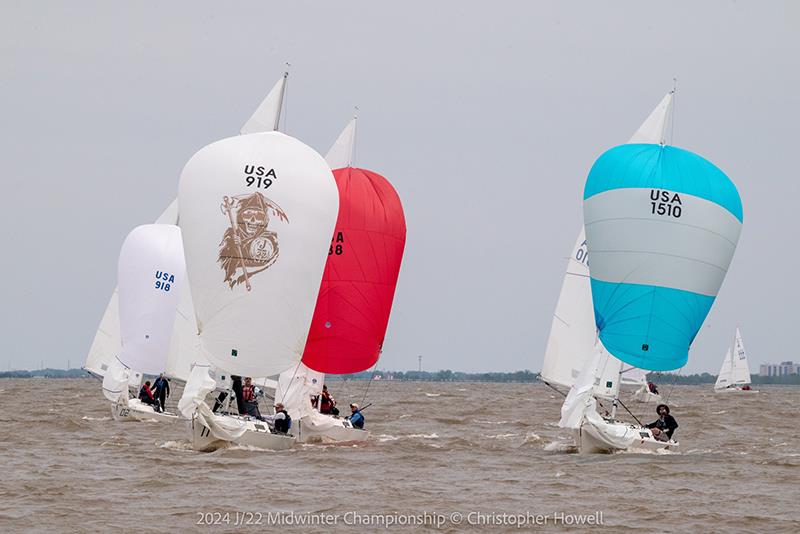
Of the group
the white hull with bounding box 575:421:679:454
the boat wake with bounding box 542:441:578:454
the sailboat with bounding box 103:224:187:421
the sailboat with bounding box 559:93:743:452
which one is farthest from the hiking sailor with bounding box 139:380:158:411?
the sailboat with bounding box 559:93:743:452

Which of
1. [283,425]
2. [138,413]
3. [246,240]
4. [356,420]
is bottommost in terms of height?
[138,413]

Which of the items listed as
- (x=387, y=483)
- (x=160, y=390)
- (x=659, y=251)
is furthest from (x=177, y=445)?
(x=659, y=251)

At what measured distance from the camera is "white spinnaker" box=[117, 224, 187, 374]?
33844 mm

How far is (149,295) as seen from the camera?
3397cm

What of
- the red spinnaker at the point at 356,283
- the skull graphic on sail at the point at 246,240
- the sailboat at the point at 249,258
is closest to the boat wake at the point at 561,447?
the red spinnaker at the point at 356,283

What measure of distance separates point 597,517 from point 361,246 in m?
11.6

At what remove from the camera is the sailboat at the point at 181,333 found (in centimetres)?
2677

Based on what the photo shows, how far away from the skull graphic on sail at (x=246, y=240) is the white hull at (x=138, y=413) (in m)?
11.4

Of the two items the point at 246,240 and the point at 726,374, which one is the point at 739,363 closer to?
the point at 726,374

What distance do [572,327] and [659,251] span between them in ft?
15.2

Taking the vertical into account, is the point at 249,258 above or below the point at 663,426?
above

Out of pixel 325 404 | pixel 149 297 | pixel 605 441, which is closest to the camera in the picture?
pixel 605 441

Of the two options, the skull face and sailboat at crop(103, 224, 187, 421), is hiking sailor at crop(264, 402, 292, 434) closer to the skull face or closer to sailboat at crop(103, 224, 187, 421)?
the skull face

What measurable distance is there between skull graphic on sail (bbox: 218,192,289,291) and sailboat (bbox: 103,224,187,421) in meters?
10.4
